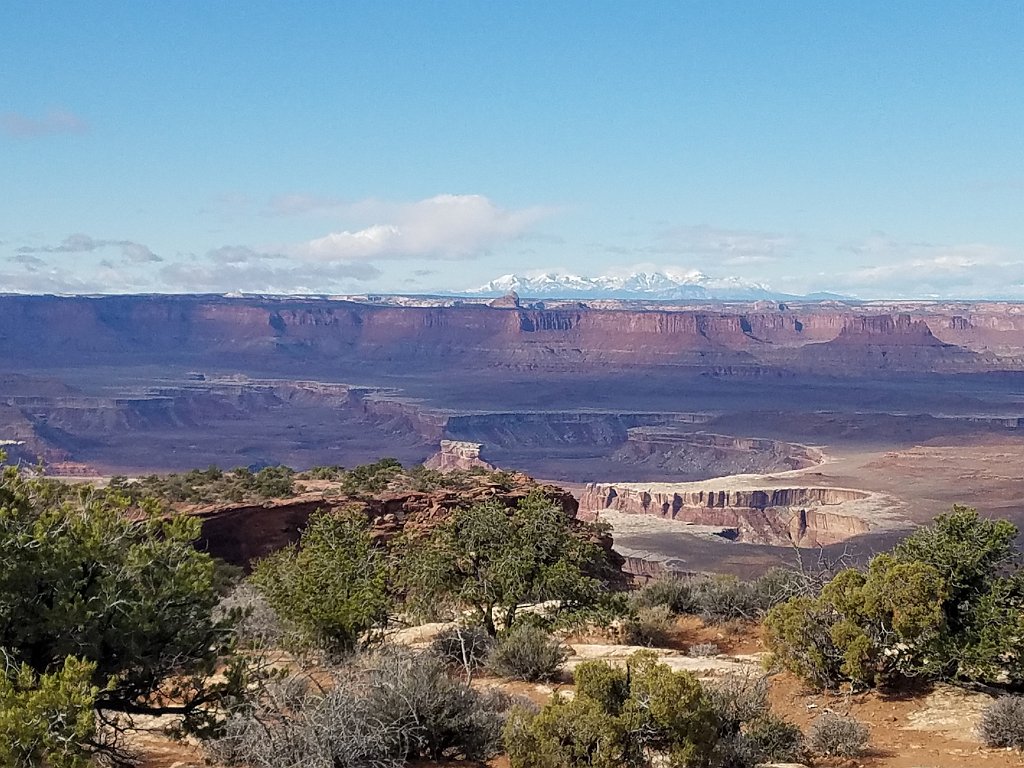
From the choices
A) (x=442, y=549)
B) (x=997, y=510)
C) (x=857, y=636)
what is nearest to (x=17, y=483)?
(x=442, y=549)

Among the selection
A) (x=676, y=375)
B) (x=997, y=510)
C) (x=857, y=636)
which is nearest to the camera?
(x=857, y=636)

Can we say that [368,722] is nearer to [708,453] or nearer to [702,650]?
[702,650]

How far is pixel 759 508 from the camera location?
273 feet

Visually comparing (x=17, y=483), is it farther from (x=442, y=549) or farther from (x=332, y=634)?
(x=442, y=549)

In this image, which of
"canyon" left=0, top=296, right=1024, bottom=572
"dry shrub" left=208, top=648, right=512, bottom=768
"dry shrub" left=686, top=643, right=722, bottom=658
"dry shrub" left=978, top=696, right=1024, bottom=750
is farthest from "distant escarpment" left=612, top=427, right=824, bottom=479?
"dry shrub" left=208, top=648, right=512, bottom=768

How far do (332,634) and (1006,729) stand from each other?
8.83 metres

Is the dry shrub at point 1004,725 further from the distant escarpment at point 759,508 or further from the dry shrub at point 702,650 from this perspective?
the distant escarpment at point 759,508

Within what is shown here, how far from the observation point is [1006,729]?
11.3 metres

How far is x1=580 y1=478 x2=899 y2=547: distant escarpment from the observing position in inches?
2953

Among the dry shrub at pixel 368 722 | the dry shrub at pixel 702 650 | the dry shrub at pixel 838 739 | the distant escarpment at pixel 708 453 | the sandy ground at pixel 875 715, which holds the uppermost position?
the dry shrub at pixel 368 722

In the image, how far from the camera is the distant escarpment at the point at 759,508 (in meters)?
75.0

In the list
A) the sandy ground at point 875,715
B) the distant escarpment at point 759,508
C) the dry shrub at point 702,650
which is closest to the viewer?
the sandy ground at point 875,715

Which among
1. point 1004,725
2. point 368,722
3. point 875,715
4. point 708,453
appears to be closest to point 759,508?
point 708,453

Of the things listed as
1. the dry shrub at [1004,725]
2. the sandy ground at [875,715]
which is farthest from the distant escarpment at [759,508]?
the dry shrub at [1004,725]
